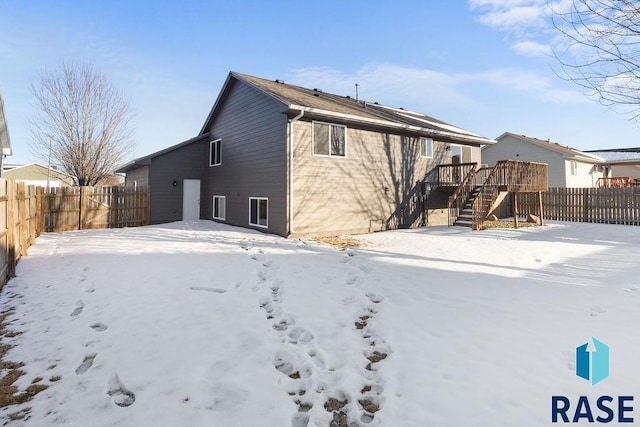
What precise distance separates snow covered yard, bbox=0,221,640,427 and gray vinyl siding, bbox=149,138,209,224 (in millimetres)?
8177

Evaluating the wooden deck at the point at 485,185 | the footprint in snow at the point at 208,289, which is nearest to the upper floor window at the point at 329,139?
the wooden deck at the point at 485,185

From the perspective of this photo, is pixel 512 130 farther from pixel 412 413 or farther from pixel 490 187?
pixel 412 413

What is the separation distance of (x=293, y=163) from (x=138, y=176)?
35.2 ft

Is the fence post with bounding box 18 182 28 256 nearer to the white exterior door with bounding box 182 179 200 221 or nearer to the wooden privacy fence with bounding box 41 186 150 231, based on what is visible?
the wooden privacy fence with bounding box 41 186 150 231

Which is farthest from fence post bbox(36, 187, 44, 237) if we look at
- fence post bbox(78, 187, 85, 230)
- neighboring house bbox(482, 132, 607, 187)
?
neighboring house bbox(482, 132, 607, 187)

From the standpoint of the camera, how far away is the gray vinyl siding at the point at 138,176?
1594cm

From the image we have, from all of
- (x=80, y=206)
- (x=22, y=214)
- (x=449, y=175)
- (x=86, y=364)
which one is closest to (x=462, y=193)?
(x=449, y=175)

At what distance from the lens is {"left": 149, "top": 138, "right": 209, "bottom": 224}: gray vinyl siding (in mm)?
15156

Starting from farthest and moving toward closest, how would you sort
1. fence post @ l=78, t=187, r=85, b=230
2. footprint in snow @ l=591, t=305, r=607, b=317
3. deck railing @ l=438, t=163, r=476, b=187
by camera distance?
deck railing @ l=438, t=163, r=476, b=187
fence post @ l=78, t=187, r=85, b=230
footprint in snow @ l=591, t=305, r=607, b=317

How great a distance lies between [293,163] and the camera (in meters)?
10.9

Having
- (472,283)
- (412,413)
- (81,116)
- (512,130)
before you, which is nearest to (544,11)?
(472,283)

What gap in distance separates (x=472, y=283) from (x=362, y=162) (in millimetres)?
7634

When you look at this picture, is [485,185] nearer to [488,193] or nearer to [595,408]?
[488,193]

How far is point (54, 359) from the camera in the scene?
3277 mm
